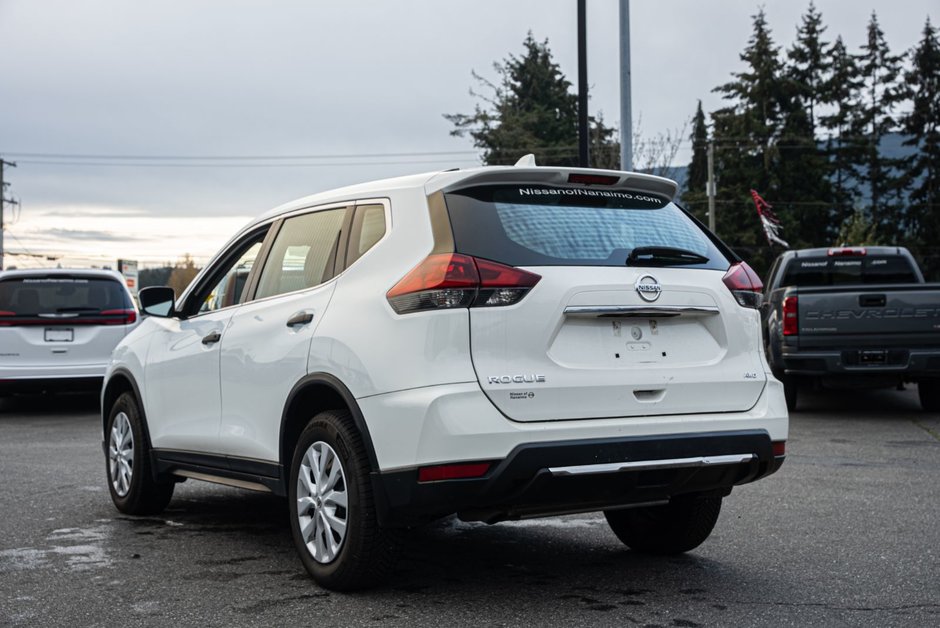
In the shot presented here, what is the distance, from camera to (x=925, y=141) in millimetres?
73312

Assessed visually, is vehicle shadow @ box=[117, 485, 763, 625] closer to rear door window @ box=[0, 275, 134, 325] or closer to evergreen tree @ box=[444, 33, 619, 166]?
rear door window @ box=[0, 275, 134, 325]

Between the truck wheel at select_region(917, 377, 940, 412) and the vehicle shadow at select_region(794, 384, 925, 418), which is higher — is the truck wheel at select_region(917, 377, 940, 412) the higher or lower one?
the higher one

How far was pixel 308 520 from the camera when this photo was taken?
17.5 ft

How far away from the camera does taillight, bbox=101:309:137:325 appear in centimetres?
1502

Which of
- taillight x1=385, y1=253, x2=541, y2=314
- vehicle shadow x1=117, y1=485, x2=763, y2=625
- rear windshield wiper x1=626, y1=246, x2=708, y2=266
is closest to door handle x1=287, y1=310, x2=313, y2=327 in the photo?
taillight x1=385, y1=253, x2=541, y2=314

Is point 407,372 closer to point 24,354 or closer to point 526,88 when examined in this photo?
point 24,354

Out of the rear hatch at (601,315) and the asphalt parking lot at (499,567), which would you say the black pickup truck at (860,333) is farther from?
the rear hatch at (601,315)

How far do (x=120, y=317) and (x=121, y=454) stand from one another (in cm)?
795

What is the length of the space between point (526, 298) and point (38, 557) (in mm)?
3094

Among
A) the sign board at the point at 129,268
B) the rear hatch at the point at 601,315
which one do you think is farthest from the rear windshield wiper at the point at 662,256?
the sign board at the point at 129,268

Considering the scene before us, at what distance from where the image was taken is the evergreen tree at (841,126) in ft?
244

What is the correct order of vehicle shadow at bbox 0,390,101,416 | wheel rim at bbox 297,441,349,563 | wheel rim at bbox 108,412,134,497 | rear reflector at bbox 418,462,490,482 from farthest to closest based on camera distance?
vehicle shadow at bbox 0,390,101,416 → wheel rim at bbox 108,412,134,497 → wheel rim at bbox 297,441,349,563 → rear reflector at bbox 418,462,490,482

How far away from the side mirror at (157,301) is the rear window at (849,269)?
32.5ft

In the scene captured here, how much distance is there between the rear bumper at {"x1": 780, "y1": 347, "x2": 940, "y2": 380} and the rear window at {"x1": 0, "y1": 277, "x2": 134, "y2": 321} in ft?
28.1
